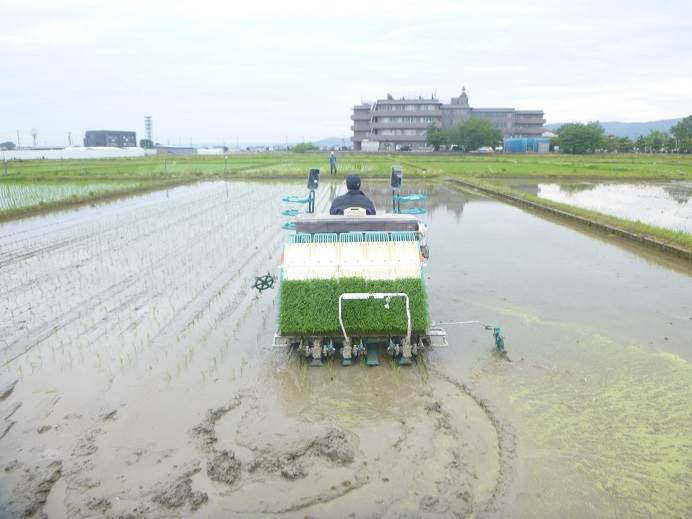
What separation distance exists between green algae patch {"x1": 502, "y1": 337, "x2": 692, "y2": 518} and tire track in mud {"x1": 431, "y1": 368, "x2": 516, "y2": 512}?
8.4 inches

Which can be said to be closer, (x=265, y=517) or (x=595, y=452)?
(x=265, y=517)

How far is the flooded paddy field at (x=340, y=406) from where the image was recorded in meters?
3.67

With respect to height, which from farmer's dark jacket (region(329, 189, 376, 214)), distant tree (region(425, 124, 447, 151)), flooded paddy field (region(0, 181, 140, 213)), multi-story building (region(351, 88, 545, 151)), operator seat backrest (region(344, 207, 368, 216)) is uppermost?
multi-story building (region(351, 88, 545, 151))

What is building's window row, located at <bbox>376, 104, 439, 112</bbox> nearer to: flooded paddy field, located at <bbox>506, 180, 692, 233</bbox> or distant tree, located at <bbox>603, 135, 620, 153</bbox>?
distant tree, located at <bbox>603, 135, 620, 153</bbox>

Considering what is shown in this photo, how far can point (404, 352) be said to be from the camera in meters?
5.65

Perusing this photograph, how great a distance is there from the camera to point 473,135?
206ft

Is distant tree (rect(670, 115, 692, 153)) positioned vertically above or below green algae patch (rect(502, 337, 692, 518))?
above

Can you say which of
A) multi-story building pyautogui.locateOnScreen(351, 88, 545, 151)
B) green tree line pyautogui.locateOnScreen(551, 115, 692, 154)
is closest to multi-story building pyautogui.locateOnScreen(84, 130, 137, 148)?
multi-story building pyautogui.locateOnScreen(351, 88, 545, 151)

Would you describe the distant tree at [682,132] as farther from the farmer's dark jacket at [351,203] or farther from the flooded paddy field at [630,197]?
the farmer's dark jacket at [351,203]

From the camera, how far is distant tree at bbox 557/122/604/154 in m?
62.2

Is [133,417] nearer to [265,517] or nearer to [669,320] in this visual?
[265,517]

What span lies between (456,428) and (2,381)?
15.2 ft

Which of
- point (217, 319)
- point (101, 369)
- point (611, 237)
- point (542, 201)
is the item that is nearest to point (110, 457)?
point (101, 369)

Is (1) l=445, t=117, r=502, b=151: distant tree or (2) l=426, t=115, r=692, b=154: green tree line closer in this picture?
(2) l=426, t=115, r=692, b=154: green tree line
